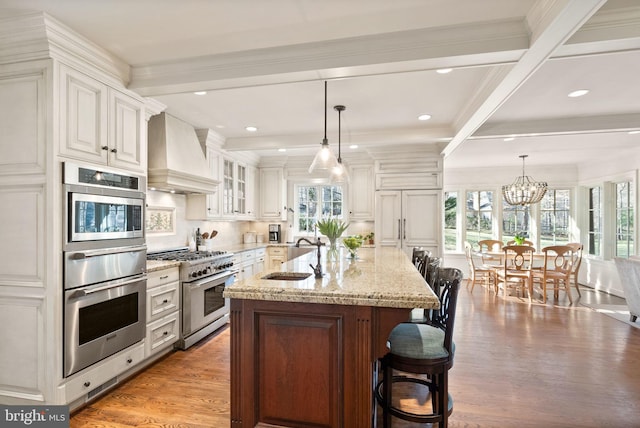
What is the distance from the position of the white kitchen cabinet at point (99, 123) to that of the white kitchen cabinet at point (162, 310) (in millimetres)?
1031

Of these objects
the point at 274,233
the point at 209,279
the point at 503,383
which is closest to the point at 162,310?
the point at 209,279

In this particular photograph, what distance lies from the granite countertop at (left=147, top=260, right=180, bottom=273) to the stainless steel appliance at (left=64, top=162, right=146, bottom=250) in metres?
0.30

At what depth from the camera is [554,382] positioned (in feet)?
9.06

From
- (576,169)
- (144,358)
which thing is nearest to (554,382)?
(144,358)

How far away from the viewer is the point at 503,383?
9.02 ft

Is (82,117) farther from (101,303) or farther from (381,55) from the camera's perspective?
(381,55)

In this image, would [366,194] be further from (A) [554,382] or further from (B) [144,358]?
(B) [144,358]

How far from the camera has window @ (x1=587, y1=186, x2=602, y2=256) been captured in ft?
21.5

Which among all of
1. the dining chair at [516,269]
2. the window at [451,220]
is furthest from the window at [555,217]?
the window at [451,220]

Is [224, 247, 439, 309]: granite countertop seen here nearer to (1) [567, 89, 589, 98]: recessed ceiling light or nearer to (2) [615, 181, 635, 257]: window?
(1) [567, 89, 589, 98]: recessed ceiling light

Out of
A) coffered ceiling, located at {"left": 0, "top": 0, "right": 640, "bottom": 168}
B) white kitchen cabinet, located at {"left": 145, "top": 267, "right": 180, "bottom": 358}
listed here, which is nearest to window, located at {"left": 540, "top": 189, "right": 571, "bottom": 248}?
coffered ceiling, located at {"left": 0, "top": 0, "right": 640, "bottom": 168}

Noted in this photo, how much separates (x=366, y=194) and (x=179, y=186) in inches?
135

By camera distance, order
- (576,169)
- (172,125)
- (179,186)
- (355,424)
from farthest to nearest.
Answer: (576,169), (172,125), (179,186), (355,424)

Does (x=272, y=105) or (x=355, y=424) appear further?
(x=272, y=105)
